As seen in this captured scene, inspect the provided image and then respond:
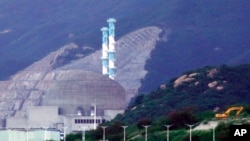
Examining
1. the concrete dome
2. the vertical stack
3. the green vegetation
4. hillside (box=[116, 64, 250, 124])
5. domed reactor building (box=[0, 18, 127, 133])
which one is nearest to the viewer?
the green vegetation

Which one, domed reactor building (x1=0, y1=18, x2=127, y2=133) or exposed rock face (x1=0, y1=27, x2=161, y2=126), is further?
exposed rock face (x1=0, y1=27, x2=161, y2=126)

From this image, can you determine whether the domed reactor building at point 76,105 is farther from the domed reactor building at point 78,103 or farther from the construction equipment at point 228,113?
the construction equipment at point 228,113

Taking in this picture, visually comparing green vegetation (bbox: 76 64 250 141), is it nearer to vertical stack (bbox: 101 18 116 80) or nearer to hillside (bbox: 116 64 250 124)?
hillside (bbox: 116 64 250 124)

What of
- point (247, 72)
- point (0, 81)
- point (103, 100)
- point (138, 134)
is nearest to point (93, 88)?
point (103, 100)

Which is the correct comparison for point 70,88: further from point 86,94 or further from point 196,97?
point 196,97

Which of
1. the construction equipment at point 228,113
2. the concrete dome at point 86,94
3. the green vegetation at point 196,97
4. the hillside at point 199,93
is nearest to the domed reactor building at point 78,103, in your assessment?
the concrete dome at point 86,94

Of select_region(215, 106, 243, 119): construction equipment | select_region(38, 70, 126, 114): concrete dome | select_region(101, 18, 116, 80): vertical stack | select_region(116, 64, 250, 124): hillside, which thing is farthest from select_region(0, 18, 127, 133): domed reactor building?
select_region(215, 106, 243, 119): construction equipment
